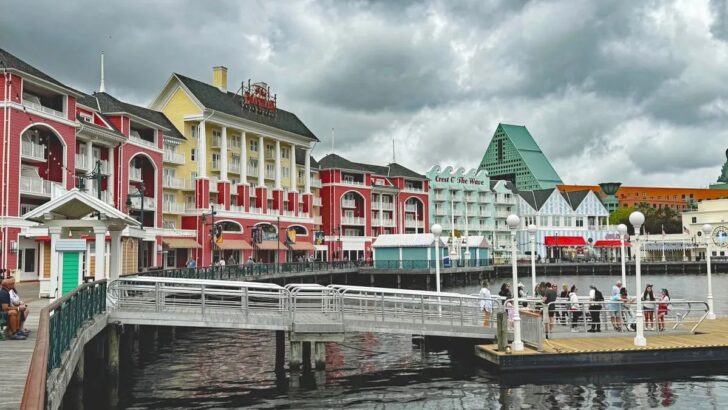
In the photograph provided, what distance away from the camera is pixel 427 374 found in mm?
24953

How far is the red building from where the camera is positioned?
105 m

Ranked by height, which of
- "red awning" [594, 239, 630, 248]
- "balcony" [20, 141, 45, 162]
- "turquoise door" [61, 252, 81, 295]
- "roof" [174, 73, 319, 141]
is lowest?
"turquoise door" [61, 252, 81, 295]

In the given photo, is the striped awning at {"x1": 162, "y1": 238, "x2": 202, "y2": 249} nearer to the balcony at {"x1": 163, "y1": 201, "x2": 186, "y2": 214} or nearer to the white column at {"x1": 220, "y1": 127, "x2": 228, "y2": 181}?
the balcony at {"x1": 163, "y1": 201, "x2": 186, "y2": 214}

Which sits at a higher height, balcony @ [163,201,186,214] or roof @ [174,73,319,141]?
roof @ [174,73,319,141]

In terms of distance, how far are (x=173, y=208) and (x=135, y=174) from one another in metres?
8.27

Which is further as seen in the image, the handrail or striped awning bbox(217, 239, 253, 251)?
striped awning bbox(217, 239, 253, 251)

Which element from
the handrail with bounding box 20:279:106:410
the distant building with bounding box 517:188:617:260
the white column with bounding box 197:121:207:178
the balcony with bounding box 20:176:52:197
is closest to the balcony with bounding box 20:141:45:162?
the balcony with bounding box 20:176:52:197

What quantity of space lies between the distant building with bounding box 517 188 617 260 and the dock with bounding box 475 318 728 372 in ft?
373

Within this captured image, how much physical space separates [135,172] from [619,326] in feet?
173

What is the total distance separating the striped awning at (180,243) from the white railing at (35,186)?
2024cm

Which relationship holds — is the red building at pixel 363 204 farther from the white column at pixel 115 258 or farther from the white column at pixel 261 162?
the white column at pixel 115 258

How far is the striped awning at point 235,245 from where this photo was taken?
78250 millimetres

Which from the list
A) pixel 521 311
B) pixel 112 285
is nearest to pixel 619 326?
pixel 521 311

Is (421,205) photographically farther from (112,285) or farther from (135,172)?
(112,285)
